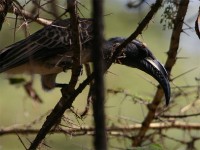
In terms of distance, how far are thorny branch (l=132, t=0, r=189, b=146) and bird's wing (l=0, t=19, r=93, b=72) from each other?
0.57 m

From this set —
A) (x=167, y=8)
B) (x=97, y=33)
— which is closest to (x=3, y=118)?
(x=167, y=8)

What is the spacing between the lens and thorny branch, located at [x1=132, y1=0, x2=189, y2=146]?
2713 millimetres

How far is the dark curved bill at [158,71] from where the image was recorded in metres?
3.01

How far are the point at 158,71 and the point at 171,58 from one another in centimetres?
15

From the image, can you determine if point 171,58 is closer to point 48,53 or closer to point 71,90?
point 48,53

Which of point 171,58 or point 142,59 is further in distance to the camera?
point 142,59

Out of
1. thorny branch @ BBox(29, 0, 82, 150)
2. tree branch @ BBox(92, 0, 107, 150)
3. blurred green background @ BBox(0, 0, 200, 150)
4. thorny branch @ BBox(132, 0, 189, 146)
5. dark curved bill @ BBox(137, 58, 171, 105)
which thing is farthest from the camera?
blurred green background @ BBox(0, 0, 200, 150)

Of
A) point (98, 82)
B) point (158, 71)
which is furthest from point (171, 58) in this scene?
point (98, 82)

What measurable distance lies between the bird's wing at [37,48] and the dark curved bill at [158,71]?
453 millimetres

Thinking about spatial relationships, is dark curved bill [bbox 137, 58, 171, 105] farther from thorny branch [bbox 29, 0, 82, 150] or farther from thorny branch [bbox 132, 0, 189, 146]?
thorny branch [bbox 29, 0, 82, 150]

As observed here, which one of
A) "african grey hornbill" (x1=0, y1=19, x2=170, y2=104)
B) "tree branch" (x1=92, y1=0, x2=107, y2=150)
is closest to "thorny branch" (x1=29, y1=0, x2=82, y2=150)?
"african grey hornbill" (x1=0, y1=19, x2=170, y2=104)

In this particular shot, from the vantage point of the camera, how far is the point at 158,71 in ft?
10.0

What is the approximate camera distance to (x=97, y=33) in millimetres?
859

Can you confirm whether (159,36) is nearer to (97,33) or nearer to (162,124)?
(162,124)
